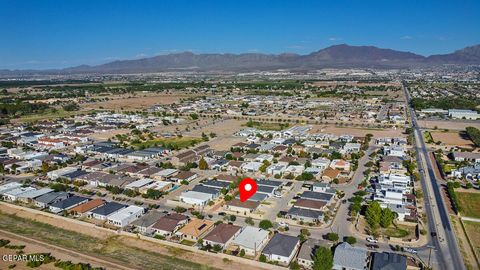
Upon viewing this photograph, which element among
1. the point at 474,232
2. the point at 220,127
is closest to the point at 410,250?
the point at 474,232

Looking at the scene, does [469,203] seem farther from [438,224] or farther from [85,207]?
[85,207]

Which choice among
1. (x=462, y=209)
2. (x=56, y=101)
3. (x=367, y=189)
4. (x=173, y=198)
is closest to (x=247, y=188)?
(x=173, y=198)

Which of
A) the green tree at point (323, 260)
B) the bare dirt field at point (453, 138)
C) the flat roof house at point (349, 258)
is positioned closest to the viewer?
the green tree at point (323, 260)

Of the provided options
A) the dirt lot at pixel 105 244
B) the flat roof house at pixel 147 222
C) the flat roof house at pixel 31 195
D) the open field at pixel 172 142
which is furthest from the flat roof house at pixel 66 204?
the open field at pixel 172 142

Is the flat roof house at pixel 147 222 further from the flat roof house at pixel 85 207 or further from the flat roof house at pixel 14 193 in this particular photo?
the flat roof house at pixel 14 193

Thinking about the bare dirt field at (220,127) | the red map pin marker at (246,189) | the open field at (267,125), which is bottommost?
the red map pin marker at (246,189)

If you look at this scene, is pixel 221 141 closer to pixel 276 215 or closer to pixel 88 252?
pixel 276 215
